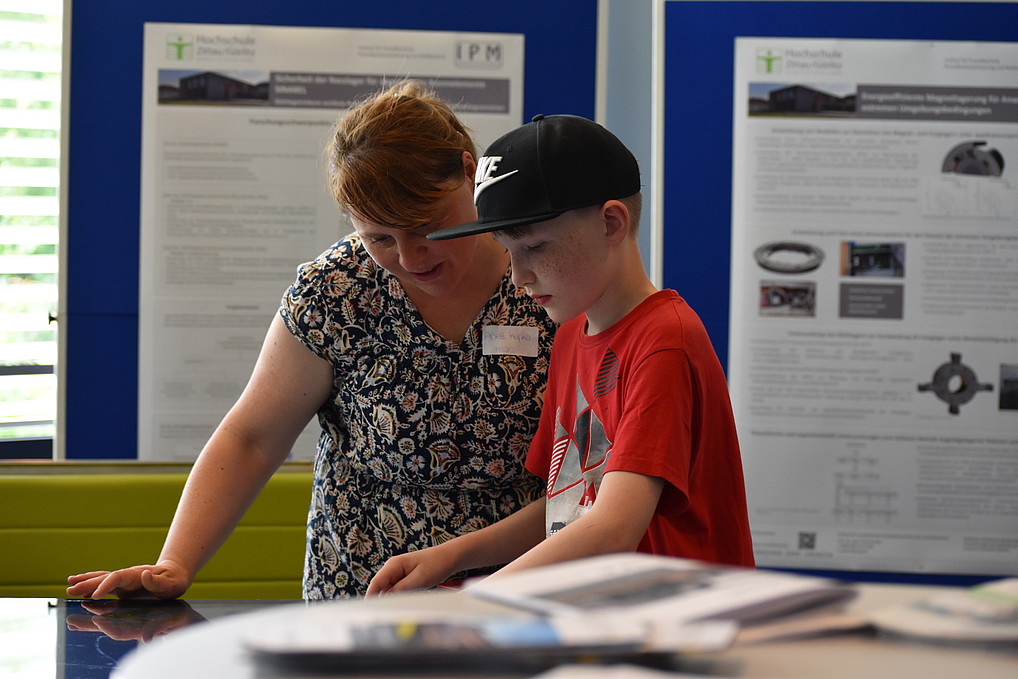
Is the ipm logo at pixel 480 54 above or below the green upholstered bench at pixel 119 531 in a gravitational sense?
above

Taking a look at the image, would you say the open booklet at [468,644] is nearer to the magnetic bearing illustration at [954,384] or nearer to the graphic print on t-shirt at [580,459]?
the graphic print on t-shirt at [580,459]

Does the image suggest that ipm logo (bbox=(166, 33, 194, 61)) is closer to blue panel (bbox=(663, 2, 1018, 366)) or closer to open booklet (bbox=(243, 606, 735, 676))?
blue panel (bbox=(663, 2, 1018, 366))

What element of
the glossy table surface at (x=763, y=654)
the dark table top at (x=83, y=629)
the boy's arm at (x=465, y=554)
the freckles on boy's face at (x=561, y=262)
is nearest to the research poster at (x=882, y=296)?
the boy's arm at (x=465, y=554)

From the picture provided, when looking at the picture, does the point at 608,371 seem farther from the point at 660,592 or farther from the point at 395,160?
the point at 660,592

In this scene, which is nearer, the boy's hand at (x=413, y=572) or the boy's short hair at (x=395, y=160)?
the boy's hand at (x=413, y=572)

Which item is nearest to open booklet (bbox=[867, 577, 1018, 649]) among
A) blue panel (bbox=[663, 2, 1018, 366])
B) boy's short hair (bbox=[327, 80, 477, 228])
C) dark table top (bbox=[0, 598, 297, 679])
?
dark table top (bbox=[0, 598, 297, 679])

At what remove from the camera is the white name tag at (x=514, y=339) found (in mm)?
1631

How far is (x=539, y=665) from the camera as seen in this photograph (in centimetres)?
55

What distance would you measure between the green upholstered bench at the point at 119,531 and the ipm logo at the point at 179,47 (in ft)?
4.15

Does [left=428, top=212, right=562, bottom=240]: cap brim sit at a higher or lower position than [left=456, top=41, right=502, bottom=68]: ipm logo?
lower

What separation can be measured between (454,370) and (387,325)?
136 millimetres

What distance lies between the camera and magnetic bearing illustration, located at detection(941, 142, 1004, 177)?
2.81 m

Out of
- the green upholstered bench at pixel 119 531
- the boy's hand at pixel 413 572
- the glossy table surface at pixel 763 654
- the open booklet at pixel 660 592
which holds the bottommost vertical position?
the green upholstered bench at pixel 119 531

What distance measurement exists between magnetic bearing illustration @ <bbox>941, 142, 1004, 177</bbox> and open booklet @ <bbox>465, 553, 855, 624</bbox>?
248 centimetres
